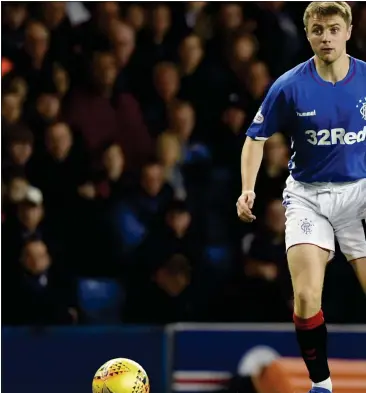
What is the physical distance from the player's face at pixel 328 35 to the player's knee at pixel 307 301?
1129 millimetres

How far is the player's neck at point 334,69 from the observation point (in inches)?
222

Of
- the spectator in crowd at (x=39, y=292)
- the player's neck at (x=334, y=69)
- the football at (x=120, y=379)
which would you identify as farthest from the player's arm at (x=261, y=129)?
the spectator in crowd at (x=39, y=292)

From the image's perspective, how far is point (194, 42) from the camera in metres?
8.73

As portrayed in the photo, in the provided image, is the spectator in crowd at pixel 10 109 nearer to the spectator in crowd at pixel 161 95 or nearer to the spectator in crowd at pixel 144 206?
the spectator in crowd at pixel 161 95

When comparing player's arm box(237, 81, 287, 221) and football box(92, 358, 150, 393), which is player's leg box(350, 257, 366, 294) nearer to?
player's arm box(237, 81, 287, 221)

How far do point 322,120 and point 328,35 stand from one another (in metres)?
0.42

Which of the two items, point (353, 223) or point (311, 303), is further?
point (353, 223)

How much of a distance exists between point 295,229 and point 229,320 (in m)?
2.53

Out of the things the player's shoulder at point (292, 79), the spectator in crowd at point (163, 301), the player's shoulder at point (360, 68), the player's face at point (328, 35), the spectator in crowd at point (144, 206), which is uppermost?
the player's face at point (328, 35)

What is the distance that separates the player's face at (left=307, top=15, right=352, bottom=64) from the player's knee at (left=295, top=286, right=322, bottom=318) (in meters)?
1.13

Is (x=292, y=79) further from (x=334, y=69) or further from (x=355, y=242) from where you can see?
(x=355, y=242)

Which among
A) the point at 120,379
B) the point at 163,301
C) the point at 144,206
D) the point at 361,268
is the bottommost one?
the point at 163,301

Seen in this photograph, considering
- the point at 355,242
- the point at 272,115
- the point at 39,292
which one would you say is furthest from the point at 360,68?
the point at 39,292

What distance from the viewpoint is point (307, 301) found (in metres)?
5.47
